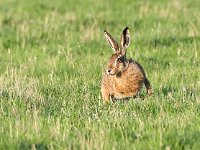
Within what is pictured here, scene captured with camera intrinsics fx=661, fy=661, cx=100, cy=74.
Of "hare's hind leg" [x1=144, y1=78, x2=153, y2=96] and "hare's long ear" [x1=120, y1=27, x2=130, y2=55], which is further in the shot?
"hare's hind leg" [x1=144, y1=78, x2=153, y2=96]

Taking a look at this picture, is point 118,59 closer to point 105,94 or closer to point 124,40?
point 124,40

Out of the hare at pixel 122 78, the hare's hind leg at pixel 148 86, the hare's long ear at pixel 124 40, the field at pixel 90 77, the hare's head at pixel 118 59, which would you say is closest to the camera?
the field at pixel 90 77

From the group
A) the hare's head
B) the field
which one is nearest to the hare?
the hare's head

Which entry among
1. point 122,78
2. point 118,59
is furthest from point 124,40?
point 122,78

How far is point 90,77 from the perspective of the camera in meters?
10.6

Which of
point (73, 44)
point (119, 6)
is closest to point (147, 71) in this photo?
point (73, 44)

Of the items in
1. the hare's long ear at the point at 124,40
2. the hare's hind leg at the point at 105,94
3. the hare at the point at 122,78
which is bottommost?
the hare's hind leg at the point at 105,94

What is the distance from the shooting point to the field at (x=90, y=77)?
271 inches

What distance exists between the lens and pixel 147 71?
11102 millimetres

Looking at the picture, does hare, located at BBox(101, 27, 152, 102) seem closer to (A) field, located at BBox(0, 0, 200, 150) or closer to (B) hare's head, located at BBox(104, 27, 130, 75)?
(B) hare's head, located at BBox(104, 27, 130, 75)

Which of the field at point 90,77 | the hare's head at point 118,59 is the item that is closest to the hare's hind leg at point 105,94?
the field at point 90,77

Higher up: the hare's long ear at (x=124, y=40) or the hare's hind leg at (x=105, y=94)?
the hare's long ear at (x=124, y=40)

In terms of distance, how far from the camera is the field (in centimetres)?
688

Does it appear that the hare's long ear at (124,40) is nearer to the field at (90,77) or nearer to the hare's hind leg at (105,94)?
the hare's hind leg at (105,94)
